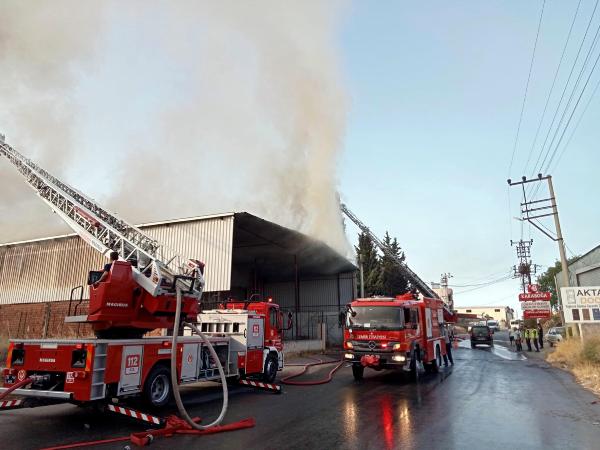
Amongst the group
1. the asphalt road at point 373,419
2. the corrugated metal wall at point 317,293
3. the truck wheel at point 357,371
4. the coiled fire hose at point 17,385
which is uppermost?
the corrugated metal wall at point 317,293

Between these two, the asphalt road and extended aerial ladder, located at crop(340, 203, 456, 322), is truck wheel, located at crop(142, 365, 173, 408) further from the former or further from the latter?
extended aerial ladder, located at crop(340, 203, 456, 322)

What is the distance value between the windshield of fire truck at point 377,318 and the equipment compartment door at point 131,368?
709 cm

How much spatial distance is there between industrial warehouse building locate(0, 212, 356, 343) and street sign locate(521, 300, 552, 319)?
13.3 m

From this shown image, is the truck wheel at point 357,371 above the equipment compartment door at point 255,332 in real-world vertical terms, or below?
below

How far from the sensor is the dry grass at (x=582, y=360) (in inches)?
516

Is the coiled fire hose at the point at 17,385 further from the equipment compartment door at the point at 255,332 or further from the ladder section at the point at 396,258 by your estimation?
the ladder section at the point at 396,258

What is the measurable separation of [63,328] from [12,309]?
616cm

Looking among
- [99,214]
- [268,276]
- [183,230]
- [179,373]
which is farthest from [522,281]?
[179,373]

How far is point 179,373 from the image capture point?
29.3 ft

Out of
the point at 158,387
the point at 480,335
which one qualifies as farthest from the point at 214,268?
the point at 480,335

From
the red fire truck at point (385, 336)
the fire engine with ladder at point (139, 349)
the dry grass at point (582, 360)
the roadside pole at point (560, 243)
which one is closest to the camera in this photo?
the fire engine with ladder at point (139, 349)

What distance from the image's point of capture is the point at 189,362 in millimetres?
9312

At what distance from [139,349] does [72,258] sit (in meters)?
22.8

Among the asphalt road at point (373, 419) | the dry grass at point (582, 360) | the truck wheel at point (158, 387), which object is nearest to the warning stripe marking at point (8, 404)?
the asphalt road at point (373, 419)
